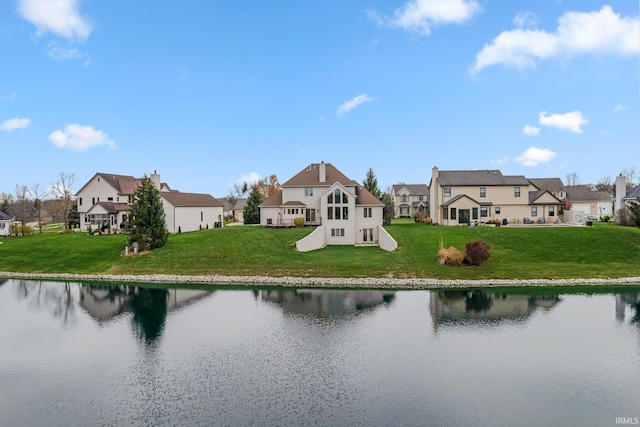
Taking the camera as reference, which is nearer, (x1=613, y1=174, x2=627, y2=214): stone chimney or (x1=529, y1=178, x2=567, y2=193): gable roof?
(x1=613, y1=174, x2=627, y2=214): stone chimney

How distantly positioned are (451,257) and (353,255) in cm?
909

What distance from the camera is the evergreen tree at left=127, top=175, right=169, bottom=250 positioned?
137 feet

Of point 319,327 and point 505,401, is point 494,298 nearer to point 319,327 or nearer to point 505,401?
point 319,327

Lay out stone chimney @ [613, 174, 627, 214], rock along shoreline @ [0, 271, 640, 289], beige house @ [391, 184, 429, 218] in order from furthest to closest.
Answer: beige house @ [391, 184, 429, 218]
stone chimney @ [613, 174, 627, 214]
rock along shoreline @ [0, 271, 640, 289]

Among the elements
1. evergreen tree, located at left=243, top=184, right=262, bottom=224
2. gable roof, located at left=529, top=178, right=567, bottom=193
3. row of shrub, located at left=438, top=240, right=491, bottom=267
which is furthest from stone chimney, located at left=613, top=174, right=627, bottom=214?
evergreen tree, located at left=243, top=184, right=262, bottom=224

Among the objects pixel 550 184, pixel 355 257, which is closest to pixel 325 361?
pixel 355 257

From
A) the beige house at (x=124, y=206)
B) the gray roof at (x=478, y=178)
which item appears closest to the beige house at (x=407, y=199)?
the gray roof at (x=478, y=178)

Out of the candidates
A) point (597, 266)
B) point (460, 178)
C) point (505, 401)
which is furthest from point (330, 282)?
point (460, 178)

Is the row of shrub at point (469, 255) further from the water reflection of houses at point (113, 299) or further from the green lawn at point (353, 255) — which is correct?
the water reflection of houses at point (113, 299)

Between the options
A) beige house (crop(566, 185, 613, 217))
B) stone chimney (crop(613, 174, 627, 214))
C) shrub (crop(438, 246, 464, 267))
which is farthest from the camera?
beige house (crop(566, 185, 613, 217))

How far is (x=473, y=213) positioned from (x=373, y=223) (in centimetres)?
1371

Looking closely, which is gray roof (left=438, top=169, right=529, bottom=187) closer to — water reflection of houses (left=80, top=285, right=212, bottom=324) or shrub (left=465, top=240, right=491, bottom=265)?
shrub (left=465, top=240, right=491, bottom=265)

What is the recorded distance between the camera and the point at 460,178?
178ft

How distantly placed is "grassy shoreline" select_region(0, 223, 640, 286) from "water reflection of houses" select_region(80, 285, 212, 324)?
3.76 m
